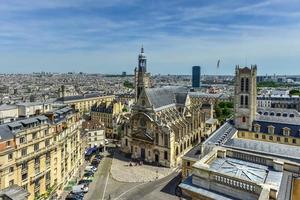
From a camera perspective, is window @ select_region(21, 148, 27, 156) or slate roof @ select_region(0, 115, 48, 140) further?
window @ select_region(21, 148, 27, 156)

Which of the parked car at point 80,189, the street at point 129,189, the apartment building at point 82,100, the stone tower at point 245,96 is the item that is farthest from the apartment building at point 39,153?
the apartment building at point 82,100

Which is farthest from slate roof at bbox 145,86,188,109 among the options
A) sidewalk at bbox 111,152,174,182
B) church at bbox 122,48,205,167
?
sidewalk at bbox 111,152,174,182

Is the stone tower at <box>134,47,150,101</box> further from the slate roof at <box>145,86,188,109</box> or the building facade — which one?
the building facade

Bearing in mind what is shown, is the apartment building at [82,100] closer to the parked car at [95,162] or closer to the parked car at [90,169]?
the parked car at [95,162]

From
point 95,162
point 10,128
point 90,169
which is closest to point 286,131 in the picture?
point 90,169

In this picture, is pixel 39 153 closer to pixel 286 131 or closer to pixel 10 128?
pixel 10 128

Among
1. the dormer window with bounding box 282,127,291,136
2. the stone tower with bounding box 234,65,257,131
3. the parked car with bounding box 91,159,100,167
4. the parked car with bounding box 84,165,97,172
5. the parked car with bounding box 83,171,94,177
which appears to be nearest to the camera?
the parked car with bounding box 83,171,94,177
